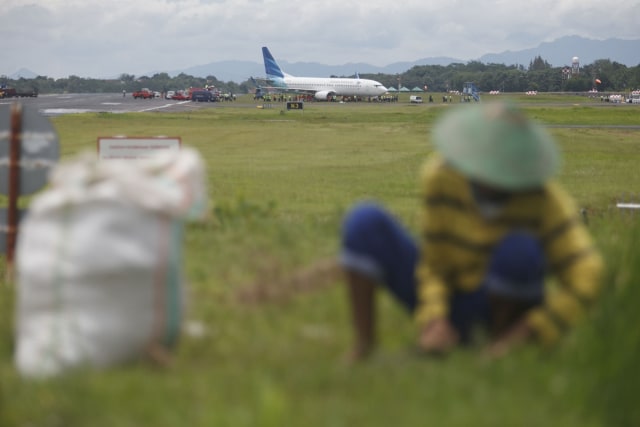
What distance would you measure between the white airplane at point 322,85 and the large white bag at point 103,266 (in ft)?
327

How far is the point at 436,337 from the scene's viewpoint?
15.5 ft

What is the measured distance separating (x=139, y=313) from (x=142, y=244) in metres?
0.34

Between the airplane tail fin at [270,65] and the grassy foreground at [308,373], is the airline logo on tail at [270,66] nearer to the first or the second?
the airplane tail fin at [270,65]

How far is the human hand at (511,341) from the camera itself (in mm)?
4703

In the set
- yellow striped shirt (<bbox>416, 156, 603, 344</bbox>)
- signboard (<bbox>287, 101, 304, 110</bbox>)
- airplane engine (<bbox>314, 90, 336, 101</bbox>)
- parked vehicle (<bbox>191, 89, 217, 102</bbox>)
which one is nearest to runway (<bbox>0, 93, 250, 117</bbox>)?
signboard (<bbox>287, 101, 304, 110</bbox>)

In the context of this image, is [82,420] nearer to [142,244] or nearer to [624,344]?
[142,244]

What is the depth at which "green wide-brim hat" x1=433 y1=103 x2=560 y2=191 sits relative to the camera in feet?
15.4

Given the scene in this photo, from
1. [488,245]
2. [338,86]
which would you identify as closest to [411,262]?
[488,245]

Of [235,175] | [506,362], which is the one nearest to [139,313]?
[506,362]

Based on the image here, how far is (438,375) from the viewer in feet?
14.8

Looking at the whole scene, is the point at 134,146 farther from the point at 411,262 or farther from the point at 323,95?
the point at 323,95

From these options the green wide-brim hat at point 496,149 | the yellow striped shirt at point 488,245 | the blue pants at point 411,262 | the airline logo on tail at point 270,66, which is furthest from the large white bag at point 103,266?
the airline logo on tail at point 270,66

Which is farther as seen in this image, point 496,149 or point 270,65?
point 270,65

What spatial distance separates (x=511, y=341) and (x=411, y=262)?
0.61m
